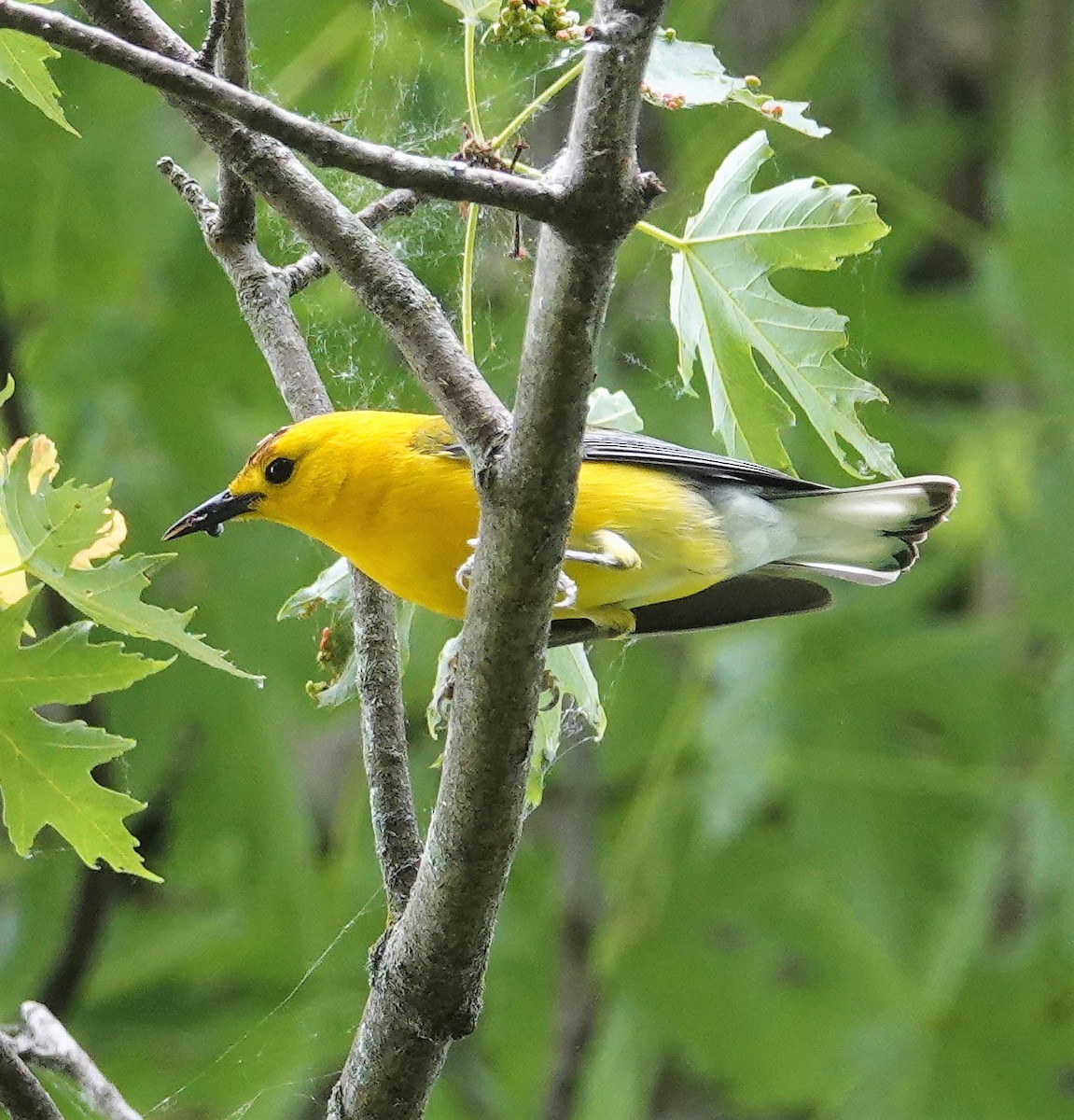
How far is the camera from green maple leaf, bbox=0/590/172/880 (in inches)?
58.2

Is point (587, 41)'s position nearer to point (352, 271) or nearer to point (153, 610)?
point (352, 271)

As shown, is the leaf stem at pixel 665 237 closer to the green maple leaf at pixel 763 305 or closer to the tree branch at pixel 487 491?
the green maple leaf at pixel 763 305

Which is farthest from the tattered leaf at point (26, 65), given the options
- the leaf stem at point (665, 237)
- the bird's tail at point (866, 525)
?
the bird's tail at point (866, 525)

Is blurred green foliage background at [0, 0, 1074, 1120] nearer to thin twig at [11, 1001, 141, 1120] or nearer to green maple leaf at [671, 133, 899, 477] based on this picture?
green maple leaf at [671, 133, 899, 477]

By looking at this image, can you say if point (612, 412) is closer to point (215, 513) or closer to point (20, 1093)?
point (215, 513)

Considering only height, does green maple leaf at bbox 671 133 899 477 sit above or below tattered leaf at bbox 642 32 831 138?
below

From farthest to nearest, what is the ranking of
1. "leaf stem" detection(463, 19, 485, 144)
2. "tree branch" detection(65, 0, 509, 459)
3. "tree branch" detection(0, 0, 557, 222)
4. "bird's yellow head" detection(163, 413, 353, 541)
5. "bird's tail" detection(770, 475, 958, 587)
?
"bird's tail" detection(770, 475, 958, 587) → "bird's yellow head" detection(163, 413, 353, 541) → "leaf stem" detection(463, 19, 485, 144) → "tree branch" detection(65, 0, 509, 459) → "tree branch" detection(0, 0, 557, 222)

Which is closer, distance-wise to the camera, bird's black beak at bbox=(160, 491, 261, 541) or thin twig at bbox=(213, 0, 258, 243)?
thin twig at bbox=(213, 0, 258, 243)

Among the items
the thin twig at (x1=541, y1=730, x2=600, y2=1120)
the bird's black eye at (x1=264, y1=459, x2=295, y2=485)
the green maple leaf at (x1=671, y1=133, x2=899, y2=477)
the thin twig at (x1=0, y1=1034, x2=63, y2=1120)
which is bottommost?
the thin twig at (x1=541, y1=730, x2=600, y2=1120)

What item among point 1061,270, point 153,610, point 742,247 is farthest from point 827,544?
point 153,610

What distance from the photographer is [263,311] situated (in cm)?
219

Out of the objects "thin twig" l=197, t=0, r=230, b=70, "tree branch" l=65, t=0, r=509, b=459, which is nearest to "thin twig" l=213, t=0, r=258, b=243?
"thin twig" l=197, t=0, r=230, b=70

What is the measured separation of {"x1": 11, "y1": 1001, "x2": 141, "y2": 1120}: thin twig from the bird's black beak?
95 cm

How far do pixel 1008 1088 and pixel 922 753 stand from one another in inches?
40.8
